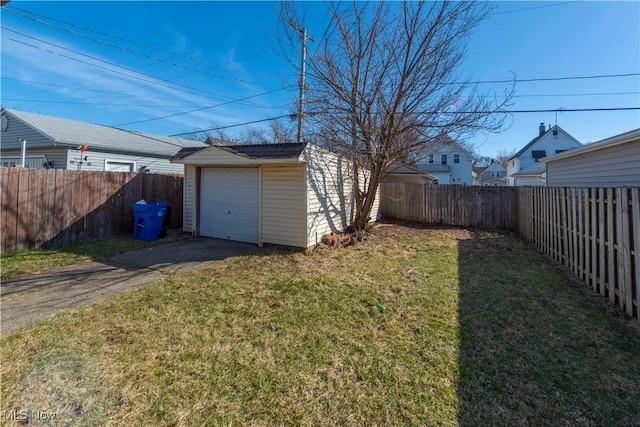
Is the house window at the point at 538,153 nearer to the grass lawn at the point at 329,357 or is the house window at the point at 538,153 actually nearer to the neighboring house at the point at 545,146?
the neighboring house at the point at 545,146

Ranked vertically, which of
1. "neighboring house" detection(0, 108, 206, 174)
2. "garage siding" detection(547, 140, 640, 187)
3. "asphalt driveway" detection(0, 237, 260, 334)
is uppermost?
"neighboring house" detection(0, 108, 206, 174)

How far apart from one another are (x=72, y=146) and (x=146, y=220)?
7.22 metres

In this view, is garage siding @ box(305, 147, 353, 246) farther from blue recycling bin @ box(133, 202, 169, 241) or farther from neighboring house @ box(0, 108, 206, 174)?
neighboring house @ box(0, 108, 206, 174)

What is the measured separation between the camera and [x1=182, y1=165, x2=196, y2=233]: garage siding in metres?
8.70

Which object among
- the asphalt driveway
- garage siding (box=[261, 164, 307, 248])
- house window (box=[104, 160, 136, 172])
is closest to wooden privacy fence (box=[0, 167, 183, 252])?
the asphalt driveway

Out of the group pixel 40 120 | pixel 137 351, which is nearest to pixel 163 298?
pixel 137 351

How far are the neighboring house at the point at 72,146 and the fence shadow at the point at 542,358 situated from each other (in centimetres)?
1491

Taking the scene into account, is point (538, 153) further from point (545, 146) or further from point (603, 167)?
point (603, 167)

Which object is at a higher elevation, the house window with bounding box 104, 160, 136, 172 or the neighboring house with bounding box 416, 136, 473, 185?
the neighboring house with bounding box 416, 136, 473, 185

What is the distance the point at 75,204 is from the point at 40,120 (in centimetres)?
1031

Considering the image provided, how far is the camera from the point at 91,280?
487 cm

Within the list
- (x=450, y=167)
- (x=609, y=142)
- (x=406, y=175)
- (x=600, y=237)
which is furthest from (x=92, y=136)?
(x=450, y=167)

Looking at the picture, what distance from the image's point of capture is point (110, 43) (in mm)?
10195

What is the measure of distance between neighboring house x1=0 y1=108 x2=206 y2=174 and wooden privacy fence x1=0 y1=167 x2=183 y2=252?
5562mm
